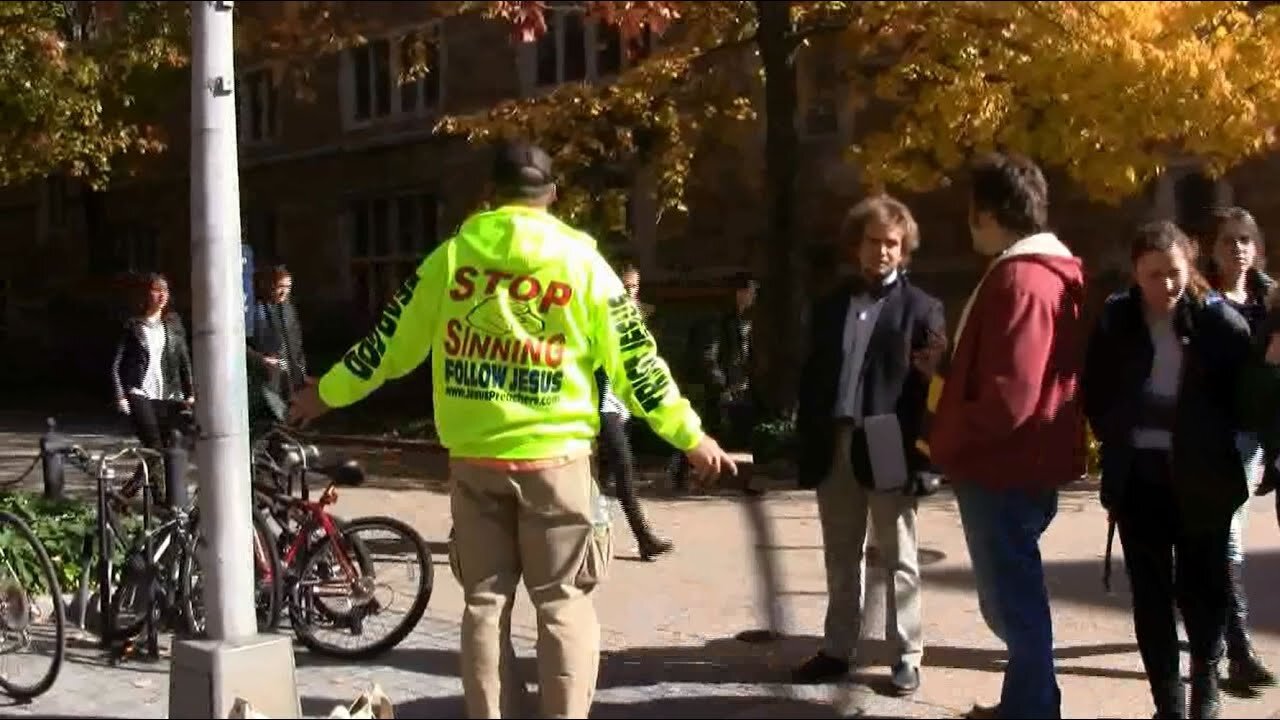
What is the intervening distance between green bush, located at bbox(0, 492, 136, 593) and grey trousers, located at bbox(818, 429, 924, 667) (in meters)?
3.15

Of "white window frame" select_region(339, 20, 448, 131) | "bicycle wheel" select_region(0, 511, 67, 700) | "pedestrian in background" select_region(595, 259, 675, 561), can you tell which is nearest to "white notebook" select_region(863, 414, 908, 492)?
"bicycle wheel" select_region(0, 511, 67, 700)

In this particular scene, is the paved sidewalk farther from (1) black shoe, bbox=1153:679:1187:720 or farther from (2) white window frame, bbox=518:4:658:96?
(2) white window frame, bbox=518:4:658:96

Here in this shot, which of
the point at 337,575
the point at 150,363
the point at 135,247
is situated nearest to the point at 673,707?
the point at 337,575

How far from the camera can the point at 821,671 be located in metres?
6.04

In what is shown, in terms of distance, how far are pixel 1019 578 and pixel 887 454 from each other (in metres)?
0.81

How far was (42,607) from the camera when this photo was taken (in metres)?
6.32

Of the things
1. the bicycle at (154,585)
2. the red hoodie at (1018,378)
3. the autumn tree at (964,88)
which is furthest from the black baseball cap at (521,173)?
the autumn tree at (964,88)

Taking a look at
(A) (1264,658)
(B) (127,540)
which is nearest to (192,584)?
(B) (127,540)

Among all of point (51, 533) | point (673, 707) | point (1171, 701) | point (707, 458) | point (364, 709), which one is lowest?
point (673, 707)

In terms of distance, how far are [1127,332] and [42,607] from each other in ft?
14.0

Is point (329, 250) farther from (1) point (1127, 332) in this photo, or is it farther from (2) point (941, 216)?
(1) point (1127, 332)

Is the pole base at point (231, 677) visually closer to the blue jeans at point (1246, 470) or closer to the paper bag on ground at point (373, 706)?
the paper bag on ground at point (373, 706)

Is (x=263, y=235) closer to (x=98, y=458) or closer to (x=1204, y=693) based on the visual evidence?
(x=98, y=458)

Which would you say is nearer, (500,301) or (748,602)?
(500,301)
